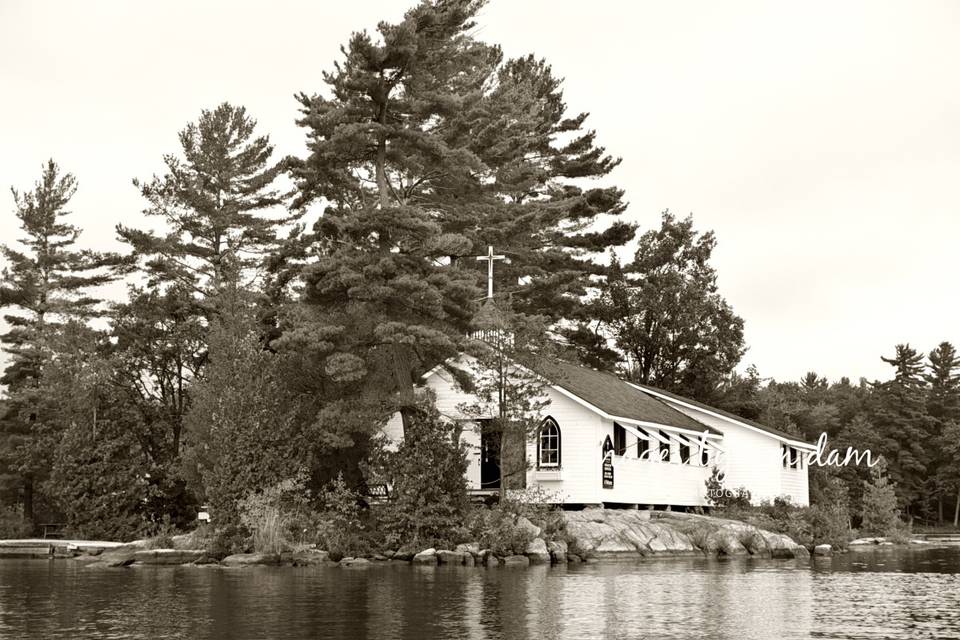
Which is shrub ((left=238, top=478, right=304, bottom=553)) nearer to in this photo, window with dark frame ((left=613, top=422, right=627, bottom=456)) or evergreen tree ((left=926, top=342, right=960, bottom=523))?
window with dark frame ((left=613, top=422, right=627, bottom=456))

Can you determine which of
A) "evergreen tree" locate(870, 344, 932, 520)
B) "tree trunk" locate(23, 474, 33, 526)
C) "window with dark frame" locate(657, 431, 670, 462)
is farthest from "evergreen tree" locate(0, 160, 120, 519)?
"evergreen tree" locate(870, 344, 932, 520)

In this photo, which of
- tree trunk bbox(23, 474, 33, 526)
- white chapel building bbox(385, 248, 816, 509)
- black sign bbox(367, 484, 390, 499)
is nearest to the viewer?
black sign bbox(367, 484, 390, 499)

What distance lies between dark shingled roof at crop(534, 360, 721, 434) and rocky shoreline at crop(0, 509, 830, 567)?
3.92m

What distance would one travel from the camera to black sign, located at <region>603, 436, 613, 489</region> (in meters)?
38.1

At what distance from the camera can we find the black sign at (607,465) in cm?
3806

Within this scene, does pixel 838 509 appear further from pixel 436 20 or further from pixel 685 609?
pixel 685 609

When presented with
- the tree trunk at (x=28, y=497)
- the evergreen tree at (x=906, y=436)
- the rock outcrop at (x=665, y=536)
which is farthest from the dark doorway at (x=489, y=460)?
the evergreen tree at (x=906, y=436)

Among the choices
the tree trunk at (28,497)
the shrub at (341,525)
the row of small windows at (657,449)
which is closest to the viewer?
the shrub at (341,525)

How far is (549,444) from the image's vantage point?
126 feet

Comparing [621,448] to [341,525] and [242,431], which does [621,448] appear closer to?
[341,525]

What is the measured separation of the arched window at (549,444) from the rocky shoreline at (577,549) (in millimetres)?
2569

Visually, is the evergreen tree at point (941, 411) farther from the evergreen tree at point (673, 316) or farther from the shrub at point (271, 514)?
the shrub at point (271, 514)

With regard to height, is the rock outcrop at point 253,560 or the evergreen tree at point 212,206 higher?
the evergreen tree at point 212,206

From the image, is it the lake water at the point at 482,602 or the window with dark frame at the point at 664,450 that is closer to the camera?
the lake water at the point at 482,602
